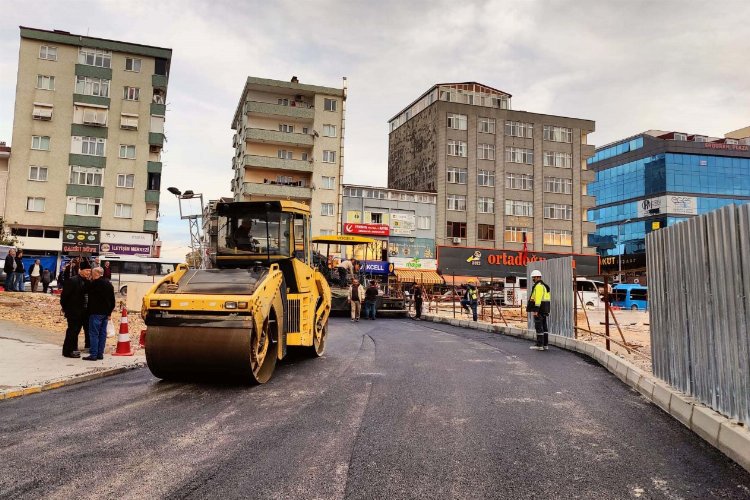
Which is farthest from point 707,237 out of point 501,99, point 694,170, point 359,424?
point 694,170

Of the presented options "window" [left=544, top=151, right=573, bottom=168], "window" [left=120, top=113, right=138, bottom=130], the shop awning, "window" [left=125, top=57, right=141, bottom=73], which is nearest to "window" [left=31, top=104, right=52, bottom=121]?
"window" [left=120, top=113, right=138, bottom=130]

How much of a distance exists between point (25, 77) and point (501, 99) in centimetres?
4234

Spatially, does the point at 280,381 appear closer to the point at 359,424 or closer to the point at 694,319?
the point at 359,424

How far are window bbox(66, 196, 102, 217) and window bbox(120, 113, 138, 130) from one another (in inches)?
244

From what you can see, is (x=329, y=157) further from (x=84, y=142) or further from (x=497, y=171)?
(x=84, y=142)

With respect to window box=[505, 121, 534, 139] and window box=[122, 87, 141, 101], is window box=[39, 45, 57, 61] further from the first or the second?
window box=[505, 121, 534, 139]

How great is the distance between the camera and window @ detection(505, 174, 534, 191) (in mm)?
52500

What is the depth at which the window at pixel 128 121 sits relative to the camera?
4416 cm

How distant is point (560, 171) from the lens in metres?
54.4

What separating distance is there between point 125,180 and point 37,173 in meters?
6.18

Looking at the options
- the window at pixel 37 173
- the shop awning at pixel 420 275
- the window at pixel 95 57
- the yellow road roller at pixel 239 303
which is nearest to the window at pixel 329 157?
the shop awning at pixel 420 275

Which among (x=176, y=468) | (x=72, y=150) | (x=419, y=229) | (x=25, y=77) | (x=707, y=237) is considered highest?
(x=25, y=77)

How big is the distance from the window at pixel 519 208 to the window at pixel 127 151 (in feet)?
107

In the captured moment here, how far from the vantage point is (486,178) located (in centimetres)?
5197
